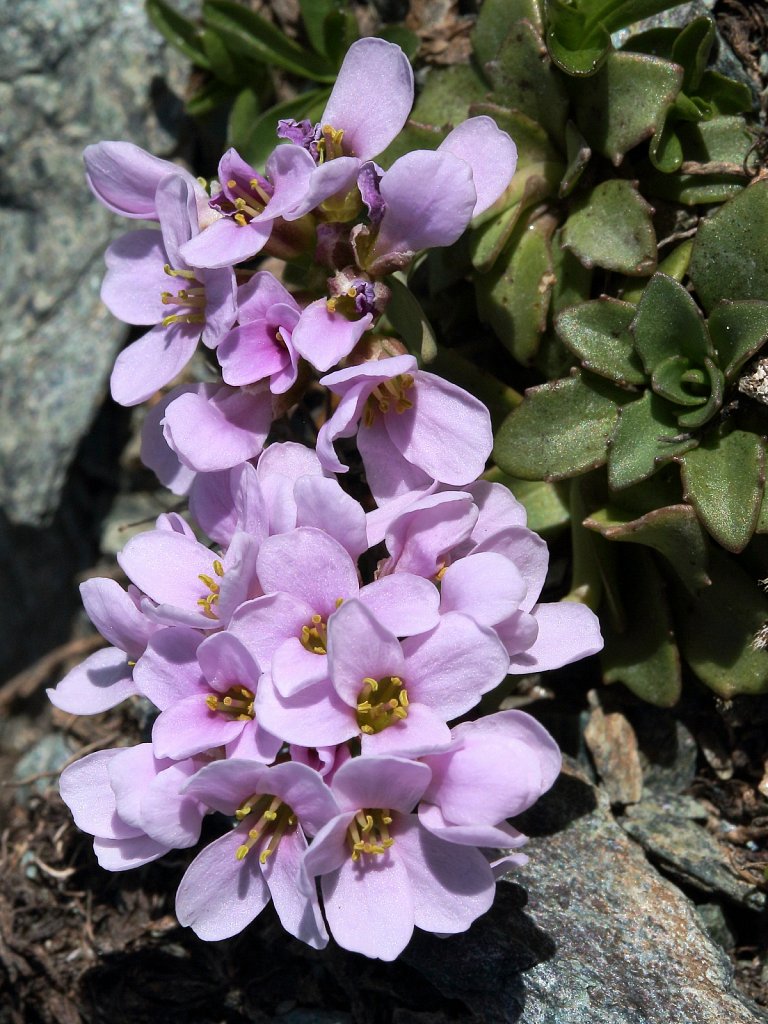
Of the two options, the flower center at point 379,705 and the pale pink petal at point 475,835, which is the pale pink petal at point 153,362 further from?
the pale pink petal at point 475,835

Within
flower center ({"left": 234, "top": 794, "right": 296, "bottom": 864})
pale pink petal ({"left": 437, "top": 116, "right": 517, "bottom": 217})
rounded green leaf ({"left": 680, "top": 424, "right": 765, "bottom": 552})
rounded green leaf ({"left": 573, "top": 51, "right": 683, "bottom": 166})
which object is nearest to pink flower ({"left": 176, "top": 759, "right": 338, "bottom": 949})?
flower center ({"left": 234, "top": 794, "right": 296, "bottom": 864})

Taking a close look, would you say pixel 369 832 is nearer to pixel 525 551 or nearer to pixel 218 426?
pixel 525 551

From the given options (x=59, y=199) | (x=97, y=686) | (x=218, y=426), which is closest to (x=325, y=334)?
(x=218, y=426)

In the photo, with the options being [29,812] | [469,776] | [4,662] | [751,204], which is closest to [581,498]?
[751,204]

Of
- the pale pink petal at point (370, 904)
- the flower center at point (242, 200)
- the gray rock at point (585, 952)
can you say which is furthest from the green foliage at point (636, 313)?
the pale pink petal at point (370, 904)

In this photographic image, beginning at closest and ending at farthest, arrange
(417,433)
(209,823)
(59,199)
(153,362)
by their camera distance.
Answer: (417,433)
(153,362)
(209,823)
(59,199)

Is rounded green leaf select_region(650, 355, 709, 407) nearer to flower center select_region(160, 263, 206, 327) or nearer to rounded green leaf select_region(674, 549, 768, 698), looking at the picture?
rounded green leaf select_region(674, 549, 768, 698)
